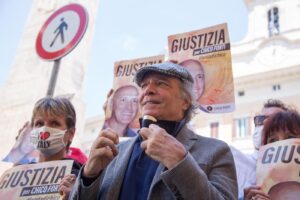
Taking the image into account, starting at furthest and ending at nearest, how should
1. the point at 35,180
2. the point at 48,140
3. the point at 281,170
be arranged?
the point at 48,140 → the point at 35,180 → the point at 281,170

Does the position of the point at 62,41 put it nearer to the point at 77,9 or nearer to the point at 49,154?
the point at 77,9

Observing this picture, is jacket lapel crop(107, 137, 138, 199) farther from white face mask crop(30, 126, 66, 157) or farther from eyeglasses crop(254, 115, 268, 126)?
eyeglasses crop(254, 115, 268, 126)

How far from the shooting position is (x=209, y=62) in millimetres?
3061

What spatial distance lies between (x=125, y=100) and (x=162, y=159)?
2.10 meters

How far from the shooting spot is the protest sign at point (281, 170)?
1742mm

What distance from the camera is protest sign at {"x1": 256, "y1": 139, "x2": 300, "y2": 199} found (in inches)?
68.6

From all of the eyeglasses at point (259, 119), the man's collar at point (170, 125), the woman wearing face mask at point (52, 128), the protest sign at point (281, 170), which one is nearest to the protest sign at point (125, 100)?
the woman wearing face mask at point (52, 128)

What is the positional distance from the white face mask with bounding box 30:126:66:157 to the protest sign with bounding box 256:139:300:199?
1147 millimetres

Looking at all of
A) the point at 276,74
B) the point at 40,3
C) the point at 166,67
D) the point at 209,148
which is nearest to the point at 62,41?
the point at 166,67

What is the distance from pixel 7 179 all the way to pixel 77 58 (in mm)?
6074

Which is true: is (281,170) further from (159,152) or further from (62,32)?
(62,32)

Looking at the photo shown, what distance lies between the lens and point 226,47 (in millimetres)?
3043

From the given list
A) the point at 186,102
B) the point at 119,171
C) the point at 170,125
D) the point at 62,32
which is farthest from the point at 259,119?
the point at 62,32

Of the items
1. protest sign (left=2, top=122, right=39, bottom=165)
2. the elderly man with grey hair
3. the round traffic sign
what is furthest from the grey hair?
protest sign (left=2, top=122, right=39, bottom=165)
